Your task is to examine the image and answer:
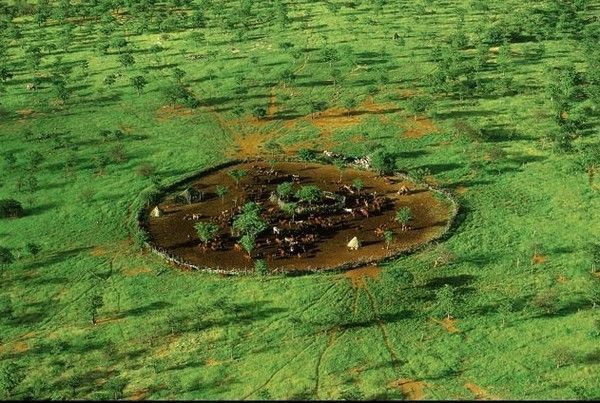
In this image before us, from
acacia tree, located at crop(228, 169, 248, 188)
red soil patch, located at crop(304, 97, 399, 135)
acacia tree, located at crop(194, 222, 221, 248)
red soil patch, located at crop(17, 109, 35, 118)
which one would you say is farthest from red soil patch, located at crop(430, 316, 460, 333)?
red soil patch, located at crop(17, 109, 35, 118)

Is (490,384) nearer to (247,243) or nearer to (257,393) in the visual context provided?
(257,393)

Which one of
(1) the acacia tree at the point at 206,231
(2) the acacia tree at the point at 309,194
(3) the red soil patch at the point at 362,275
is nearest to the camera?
(3) the red soil patch at the point at 362,275

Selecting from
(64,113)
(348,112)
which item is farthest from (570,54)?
(64,113)

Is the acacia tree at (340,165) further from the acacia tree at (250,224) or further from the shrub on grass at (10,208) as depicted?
the shrub on grass at (10,208)

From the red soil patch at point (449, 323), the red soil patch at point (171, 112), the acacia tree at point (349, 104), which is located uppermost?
the red soil patch at point (171, 112)

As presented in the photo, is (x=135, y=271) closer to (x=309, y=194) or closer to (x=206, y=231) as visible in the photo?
(x=206, y=231)

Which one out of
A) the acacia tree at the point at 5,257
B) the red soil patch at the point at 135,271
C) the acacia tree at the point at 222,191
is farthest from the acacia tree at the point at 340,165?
the acacia tree at the point at 5,257

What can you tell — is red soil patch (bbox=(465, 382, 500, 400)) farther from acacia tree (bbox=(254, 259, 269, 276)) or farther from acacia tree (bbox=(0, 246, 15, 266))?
acacia tree (bbox=(0, 246, 15, 266))

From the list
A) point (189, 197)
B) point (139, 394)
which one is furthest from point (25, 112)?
point (139, 394)
